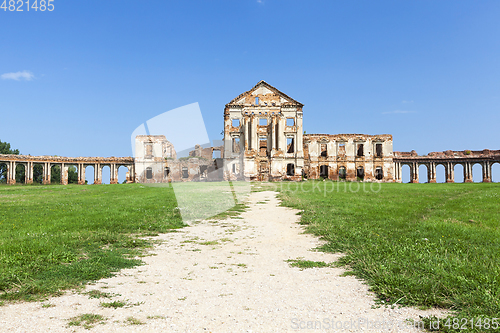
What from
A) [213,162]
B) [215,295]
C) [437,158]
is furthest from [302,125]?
[215,295]

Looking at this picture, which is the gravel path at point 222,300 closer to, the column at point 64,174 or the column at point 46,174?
the column at point 46,174

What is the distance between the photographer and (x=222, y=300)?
475 centimetres

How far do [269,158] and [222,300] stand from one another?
1792 inches

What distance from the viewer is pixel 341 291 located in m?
5.06

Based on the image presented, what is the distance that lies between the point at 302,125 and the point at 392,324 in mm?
48539

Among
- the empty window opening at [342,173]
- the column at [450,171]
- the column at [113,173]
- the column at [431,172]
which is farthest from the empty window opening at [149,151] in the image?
the column at [450,171]

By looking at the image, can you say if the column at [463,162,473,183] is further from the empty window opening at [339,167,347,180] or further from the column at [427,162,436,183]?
the empty window opening at [339,167,347,180]

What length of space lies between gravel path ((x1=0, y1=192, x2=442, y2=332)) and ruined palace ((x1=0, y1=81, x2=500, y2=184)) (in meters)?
42.2

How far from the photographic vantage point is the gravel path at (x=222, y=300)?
13.0ft

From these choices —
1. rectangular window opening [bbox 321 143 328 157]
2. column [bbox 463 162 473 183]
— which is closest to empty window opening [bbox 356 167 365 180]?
rectangular window opening [bbox 321 143 328 157]

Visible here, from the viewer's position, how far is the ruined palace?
1976 inches

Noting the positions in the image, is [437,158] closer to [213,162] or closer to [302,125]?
[302,125]

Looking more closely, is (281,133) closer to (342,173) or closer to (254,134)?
(254,134)

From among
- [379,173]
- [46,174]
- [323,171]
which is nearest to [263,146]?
[323,171]
